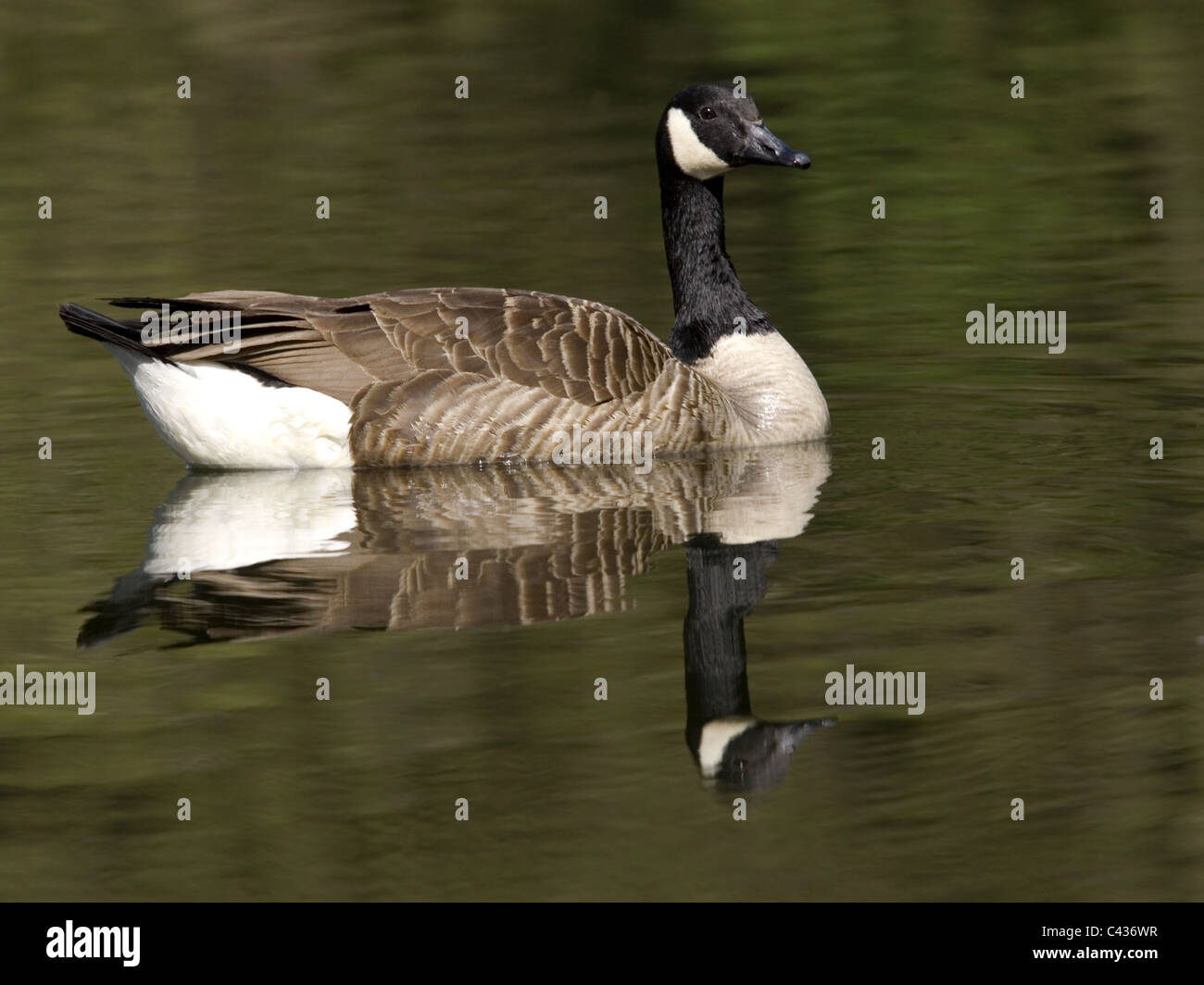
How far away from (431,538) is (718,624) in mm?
2119

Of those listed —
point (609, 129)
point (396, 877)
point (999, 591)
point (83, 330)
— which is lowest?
point (396, 877)

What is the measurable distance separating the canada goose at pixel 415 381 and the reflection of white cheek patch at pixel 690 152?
383 millimetres

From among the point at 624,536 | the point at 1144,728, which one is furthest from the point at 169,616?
the point at 1144,728

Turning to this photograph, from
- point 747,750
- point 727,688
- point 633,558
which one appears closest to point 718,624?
point 727,688

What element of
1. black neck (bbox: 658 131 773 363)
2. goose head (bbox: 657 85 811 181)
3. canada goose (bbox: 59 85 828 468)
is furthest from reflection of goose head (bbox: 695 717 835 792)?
black neck (bbox: 658 131 773 363)

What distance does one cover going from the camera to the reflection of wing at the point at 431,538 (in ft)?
29.6

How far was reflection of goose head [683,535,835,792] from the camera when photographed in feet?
23.8

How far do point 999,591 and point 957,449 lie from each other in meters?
2.88

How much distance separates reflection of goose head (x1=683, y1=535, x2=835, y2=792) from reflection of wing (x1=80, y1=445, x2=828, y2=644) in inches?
16.1

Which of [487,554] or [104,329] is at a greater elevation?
[104,329]

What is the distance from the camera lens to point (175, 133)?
75.8 ft

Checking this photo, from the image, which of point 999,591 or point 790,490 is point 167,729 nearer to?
point 999,591

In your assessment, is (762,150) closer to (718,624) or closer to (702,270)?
(702,270)

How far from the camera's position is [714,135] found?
12648mm
